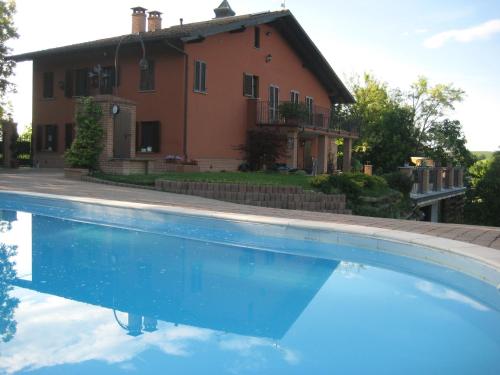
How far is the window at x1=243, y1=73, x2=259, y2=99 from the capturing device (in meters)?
21.3

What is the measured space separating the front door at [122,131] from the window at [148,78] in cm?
371

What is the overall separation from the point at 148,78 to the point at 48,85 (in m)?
5.93

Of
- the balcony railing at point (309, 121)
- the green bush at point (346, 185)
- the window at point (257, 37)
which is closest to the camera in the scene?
the green bush at point (346, 185)

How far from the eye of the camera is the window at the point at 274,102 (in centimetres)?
2239

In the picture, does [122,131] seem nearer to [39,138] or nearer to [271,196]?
[271,196]

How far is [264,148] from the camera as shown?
19.9m

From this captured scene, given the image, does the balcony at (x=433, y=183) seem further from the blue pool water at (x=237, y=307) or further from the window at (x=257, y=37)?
the blue pool water at (x=237, y=307)

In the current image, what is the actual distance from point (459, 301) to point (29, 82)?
2272 centimetres

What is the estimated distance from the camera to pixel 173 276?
559 cm

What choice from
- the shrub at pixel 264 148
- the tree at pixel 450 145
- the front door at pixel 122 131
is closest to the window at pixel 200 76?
the shrub at pixel 264 148

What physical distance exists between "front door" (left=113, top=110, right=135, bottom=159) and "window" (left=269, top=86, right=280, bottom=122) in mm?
7978

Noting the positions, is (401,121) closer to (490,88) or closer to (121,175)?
(490,88)

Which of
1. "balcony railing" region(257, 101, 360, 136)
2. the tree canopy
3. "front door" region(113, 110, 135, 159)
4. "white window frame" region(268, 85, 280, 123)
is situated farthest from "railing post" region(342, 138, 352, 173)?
"front door" region(113, 110, 135, 159)

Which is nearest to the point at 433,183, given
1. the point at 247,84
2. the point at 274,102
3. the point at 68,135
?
the point at 274,102
